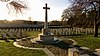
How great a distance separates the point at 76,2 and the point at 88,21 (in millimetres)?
2921

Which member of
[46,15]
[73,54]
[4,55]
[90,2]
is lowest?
[4,55]

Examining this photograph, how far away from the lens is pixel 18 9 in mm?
9469

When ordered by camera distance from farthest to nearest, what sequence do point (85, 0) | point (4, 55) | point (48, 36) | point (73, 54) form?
1. point (85, 0)
2. point (48, 36)
3. point (4, 55)
4. point (73, 54)

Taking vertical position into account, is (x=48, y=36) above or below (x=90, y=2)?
below

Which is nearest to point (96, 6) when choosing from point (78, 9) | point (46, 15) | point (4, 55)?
point (78, 9)

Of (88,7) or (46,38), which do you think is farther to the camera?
(88,7)

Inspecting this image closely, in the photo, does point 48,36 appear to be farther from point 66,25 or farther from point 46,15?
point 66,25

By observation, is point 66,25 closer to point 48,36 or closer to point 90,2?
point 90,2

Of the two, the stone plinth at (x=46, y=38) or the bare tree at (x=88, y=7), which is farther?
the bare tree at (x=88, y=7)

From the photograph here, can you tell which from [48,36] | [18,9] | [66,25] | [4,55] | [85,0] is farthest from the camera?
[66,25]

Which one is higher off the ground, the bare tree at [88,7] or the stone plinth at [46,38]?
the bare tree at [88,7]

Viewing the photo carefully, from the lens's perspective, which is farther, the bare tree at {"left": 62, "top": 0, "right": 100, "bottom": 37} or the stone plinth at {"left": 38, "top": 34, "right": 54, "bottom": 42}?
the bare tree at {"left": 62, "top": 0, "right": 100, "bottom": 37}

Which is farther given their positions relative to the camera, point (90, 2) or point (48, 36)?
point (90, 2)

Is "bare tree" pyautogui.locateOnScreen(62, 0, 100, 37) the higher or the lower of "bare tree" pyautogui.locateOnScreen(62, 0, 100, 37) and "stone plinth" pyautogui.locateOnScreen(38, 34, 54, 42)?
the higher
